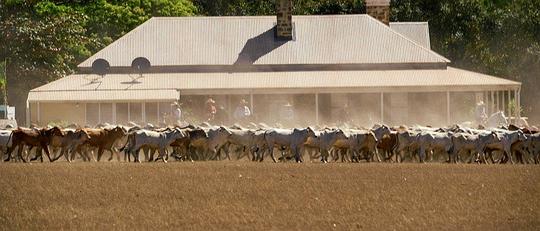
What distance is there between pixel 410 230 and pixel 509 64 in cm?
7422

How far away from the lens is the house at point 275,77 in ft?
234

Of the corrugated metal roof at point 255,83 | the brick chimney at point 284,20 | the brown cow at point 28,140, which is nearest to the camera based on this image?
the brown cow at point 28,140

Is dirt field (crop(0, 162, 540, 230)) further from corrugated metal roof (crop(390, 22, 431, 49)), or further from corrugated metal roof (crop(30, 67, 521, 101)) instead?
corrugated metal roof (crop(390, 22, 431, 49))

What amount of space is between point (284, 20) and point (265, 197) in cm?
4679

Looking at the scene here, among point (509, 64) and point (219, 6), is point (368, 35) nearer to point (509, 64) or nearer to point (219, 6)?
point (509, 64)

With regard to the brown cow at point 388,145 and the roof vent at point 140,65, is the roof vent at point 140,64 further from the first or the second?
the brown cow at point 388,145

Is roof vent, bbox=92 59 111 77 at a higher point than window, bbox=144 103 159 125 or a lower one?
higher

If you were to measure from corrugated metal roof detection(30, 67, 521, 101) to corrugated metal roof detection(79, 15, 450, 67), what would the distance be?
1.39 metres

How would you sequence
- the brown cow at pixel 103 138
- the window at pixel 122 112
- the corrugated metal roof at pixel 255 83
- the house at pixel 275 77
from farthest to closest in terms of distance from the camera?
1. the house at pixel 275 77
2. the window at pixel 122 112
3. the corrugated metal roof at pixel 255 83
4. the brown cow at pixel 103 138

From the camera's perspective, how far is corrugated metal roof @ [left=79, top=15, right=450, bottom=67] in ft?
252

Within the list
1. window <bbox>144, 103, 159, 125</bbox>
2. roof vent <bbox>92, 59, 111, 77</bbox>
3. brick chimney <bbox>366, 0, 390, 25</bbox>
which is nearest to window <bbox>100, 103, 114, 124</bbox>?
window <bbox>144, 103, 159, 125</bbox>

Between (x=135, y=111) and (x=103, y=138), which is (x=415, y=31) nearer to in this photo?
(x=135, y=111)

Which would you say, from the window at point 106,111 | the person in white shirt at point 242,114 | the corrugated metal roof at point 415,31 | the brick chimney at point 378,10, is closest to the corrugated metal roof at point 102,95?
the window at point 106,111

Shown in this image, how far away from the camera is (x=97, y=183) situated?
35.0 metres
